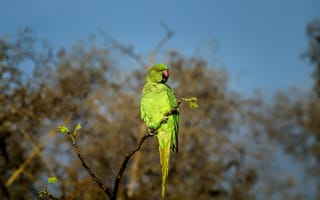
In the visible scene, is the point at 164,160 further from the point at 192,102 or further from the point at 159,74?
the point at 159,74

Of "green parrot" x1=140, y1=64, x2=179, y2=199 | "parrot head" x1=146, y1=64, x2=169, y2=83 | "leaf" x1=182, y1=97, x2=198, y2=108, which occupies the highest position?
"parrot head" x1=146, y1=64, x2=169, y2=83

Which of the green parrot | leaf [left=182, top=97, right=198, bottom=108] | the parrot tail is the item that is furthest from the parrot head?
leaf [left=182, top=97, right=198, bottom=108]

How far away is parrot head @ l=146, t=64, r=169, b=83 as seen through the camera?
3408mm

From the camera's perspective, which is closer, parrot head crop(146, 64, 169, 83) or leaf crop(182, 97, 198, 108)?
leaf crop(182, 97, 198, 108)

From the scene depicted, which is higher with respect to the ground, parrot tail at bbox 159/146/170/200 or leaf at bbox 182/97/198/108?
leaf at bbox 182/97/198/108

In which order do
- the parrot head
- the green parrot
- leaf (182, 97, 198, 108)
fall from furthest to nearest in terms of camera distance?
the parrot head < the green parrot < leaf (182, 97, 198, 108)

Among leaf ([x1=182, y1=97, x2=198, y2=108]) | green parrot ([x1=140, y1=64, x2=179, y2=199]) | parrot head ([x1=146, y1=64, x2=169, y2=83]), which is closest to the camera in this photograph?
leaf ([x1=182, y1=97, x2=198, y2=108])

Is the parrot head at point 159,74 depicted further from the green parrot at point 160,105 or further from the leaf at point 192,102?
the leaf at point 192,102

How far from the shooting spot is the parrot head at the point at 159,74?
341 cm

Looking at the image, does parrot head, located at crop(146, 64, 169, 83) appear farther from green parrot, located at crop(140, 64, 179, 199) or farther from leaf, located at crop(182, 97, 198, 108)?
leaf, located at crop(182, 97, 198, 108)

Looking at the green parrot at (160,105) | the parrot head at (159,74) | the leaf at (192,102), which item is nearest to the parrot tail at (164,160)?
the green parrot at (160,105)

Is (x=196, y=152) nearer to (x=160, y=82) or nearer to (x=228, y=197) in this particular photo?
(x=228, y=197)

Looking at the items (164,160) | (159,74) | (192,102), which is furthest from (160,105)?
(192,102)

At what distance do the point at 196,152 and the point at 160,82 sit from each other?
11.0 m
